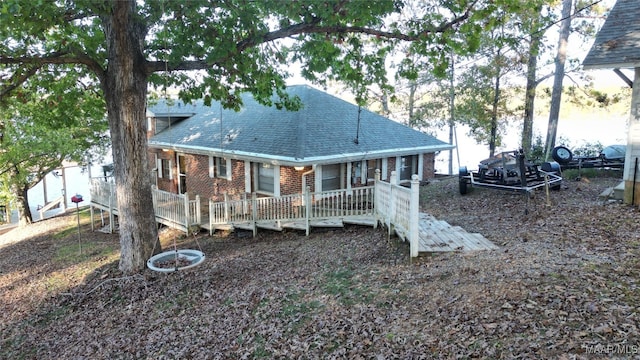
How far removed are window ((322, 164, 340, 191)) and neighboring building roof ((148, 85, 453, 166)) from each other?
2.96 ft

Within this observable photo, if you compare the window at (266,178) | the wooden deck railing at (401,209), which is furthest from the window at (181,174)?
the wooden deck railing at (401,209)

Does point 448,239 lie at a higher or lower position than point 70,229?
higher

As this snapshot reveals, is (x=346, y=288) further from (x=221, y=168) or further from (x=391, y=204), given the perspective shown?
(x=221, y=168)

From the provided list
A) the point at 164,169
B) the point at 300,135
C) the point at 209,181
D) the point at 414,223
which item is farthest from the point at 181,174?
the point at 414,223

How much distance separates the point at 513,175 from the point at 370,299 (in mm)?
8473

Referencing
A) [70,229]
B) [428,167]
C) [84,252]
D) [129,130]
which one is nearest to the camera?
[129,130]

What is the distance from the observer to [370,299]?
6.23 m

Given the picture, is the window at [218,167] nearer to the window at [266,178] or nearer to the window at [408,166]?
the window at [266,178]

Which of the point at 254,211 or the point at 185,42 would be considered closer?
the point at 185,42

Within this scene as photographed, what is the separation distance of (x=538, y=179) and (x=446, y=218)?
348 centimetres

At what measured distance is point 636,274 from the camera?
5.48m

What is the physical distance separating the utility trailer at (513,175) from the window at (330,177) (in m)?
4.52

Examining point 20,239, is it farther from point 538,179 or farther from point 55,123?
point 538,179

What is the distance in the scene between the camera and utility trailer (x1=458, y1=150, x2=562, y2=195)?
11.4m
